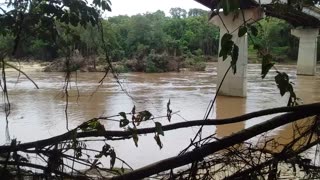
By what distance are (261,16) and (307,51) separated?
112ft

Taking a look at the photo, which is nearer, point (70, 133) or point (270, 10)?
point (70, 133)

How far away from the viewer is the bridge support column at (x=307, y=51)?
113ft

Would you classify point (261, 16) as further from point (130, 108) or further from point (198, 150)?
point (130, 108)

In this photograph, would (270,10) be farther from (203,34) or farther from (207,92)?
(203,34)

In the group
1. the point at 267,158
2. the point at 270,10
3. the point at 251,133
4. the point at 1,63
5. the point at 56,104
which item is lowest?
the point at 56,104

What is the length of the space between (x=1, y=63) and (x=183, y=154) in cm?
99

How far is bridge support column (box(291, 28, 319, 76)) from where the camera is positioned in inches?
1351

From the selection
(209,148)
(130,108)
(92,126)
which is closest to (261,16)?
(209,148)

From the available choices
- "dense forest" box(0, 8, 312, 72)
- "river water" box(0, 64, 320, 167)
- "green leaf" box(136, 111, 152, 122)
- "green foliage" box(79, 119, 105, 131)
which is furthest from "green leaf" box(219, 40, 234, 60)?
"dense forest" box(0, 8, 312, 72)

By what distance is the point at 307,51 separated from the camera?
35250mm

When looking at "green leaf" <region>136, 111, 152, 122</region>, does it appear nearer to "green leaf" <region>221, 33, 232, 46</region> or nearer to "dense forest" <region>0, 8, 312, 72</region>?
"green leaf" <region>221, 33, 232, 46</region>

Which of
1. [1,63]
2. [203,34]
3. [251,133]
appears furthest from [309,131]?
[203,34]

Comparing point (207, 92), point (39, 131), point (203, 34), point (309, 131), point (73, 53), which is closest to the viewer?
point (309, 131)

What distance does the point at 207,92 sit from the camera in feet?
69.1
